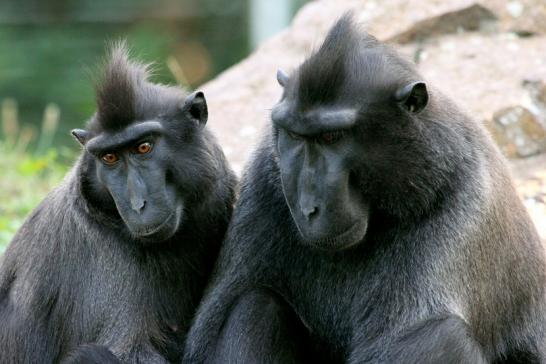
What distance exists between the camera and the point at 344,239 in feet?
19.9

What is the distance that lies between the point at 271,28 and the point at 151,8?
127 inches

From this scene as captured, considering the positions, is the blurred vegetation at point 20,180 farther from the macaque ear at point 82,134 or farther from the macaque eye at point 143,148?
the macaque eye at point 143,148

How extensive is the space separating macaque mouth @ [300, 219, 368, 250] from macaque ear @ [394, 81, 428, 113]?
0.64m

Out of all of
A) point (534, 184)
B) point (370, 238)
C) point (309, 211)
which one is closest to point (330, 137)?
point (309, 211)

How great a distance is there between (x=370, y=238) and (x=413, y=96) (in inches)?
33.1

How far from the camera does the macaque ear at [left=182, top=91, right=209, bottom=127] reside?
275 inches

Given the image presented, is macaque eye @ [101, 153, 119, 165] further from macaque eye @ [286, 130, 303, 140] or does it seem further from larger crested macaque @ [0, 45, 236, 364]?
macaque eye @ [286, 130, 303, 140]

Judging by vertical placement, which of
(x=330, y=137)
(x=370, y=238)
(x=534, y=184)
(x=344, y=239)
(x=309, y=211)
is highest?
(x=330, y=137)

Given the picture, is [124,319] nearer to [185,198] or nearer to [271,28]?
[185,198]

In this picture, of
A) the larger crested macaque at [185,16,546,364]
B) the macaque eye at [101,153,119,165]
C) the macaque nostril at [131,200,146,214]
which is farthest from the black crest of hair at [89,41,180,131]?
the larger crested macaque at [185,16,546,364]

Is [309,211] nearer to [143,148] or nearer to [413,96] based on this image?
[413,96]

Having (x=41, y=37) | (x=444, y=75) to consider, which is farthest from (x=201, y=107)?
(x=41, y=37)

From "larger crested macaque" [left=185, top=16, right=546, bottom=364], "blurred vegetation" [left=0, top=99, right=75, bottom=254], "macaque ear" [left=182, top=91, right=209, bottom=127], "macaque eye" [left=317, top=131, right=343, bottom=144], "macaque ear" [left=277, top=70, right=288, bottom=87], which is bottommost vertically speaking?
"blurred vegetation" [left=0, top=99, right=75, bottom=254]

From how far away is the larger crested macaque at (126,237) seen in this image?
262 inches
